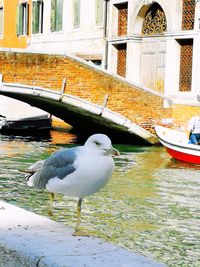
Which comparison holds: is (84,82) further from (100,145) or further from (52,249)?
(52,249)

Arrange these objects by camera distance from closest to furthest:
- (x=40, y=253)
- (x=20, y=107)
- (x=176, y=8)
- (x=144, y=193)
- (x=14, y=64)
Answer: (x=40, y=253) < (x=144, y=193) < (x=14, y=64) < (x=176, y=8) < (x=20, y=107)

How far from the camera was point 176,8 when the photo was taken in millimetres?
11484

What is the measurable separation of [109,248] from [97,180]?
0.38m

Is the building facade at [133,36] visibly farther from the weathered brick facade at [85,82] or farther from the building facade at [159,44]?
the weathered brick facade at [85,82]

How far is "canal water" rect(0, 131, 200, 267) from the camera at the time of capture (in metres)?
4.52

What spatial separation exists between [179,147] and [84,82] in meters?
2.56

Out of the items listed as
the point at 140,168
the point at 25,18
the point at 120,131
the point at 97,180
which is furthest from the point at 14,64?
the point at 97,180

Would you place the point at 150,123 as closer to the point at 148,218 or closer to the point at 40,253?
the point at 148,218

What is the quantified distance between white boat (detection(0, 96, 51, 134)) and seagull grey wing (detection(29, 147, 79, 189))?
1060 cm

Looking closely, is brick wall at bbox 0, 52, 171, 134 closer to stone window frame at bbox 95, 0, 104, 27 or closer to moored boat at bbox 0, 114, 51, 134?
moored boat at bbox 0, 114, 51, 134

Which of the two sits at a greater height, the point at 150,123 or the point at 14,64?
the point at 14,64

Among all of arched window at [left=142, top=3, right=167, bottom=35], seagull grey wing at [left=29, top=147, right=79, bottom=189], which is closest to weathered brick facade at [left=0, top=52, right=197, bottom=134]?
arched window at [left=142, top=3, right=167, bottom=35]

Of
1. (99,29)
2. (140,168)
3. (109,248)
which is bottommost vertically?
(140,168)

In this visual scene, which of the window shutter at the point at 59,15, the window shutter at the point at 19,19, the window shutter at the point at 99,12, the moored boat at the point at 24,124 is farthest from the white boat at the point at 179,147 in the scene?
the window shutter at the point at 19,19
